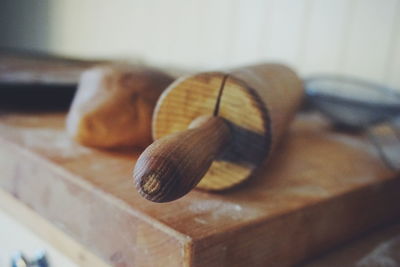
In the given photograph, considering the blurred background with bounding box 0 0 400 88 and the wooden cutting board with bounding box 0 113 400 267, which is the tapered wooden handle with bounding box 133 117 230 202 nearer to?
the wooden cutting board with bounding box 0 113 400 267

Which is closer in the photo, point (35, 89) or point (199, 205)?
point (199, 205)

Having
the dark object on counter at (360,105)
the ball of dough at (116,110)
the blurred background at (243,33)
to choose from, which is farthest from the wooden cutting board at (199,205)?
the blurred background at (243,33)

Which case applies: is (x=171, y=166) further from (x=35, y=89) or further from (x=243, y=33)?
(x=243, y=33)

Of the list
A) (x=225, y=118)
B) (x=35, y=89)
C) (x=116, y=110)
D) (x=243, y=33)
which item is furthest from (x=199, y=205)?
(x=243, y=33)

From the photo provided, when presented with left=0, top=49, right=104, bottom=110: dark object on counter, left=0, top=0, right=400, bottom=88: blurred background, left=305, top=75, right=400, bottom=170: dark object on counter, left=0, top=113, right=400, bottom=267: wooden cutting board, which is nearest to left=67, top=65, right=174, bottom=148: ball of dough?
left=0, top=113, right=400, bottom=267: wooden cutting board

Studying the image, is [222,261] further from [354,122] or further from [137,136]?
[354,122]
